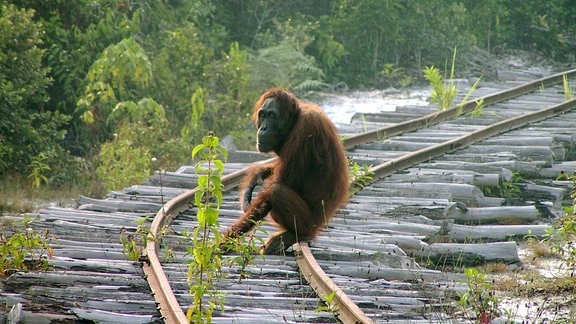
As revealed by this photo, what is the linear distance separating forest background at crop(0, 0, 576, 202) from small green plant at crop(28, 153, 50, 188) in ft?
0.08

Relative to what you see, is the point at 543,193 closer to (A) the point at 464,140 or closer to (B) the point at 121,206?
(A) the point at 464,140

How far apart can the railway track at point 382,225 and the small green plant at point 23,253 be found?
161 millimetres

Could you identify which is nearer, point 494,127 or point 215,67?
point 494,127

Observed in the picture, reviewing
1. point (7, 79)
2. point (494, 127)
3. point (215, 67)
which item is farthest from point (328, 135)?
point (215, 67)

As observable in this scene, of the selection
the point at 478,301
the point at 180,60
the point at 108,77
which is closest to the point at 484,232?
the point at 478,301

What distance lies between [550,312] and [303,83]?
959cm

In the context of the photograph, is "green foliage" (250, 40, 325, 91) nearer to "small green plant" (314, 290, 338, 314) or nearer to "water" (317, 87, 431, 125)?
"water" (317, 87, 431, 125)

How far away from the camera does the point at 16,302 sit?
5137 millimetres

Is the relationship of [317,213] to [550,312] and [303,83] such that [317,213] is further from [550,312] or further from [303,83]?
[303,83]

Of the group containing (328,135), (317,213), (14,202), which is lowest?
(14,202)

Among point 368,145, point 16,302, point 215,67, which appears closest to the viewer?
point 16,302

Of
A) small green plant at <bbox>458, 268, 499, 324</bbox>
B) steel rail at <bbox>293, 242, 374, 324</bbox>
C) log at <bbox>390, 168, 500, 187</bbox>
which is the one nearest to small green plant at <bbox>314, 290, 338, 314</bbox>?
steel rail at <bbox>293, 242, 374, 324</bbox>

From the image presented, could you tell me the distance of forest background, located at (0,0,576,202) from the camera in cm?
1101

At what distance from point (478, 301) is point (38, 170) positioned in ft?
21.6
